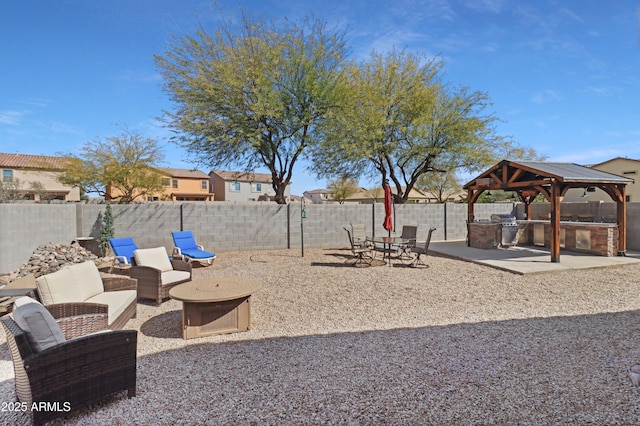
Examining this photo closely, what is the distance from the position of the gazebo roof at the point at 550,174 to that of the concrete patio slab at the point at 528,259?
2159 mm

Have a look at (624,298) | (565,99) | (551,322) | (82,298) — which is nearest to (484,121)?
(565,99)

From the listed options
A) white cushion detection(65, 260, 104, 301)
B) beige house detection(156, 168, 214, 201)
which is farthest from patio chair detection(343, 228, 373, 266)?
beige house detection(156, 168, 214, 201)

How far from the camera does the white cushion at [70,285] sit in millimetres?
3762

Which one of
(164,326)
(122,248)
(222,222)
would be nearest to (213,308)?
(164,326)

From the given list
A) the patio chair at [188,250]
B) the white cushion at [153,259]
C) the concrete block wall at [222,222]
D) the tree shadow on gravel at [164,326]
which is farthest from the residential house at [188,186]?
the tree shadow on gravel at [164,326]

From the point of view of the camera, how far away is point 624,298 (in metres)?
5.62

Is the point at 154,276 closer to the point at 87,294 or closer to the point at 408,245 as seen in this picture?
the point at 87,294

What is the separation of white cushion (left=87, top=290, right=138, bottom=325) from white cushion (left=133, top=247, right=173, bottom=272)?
A: 1207 millimetres

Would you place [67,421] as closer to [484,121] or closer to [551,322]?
[551,322]

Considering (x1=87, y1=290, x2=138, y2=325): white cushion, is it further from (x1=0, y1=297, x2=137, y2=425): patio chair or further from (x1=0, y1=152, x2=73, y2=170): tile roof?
(x1=0, y1=152, x2=73, y2=170): tile roof

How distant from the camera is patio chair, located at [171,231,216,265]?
344 inches

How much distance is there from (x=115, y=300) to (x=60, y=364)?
2.04 metres

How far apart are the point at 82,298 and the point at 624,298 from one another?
28.1 ft

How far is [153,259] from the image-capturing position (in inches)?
238
